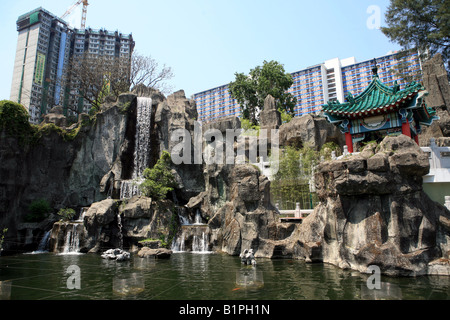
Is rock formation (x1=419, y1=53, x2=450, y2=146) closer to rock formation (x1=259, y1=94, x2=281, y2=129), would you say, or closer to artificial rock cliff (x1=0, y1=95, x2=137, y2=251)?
rock formation (x1=259, y1=94, x2=281, y2=129)

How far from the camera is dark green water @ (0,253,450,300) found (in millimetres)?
8414

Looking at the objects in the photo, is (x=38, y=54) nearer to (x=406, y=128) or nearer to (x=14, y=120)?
(x=14, y=120)

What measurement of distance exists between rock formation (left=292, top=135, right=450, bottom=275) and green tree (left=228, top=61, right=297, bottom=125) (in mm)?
27161

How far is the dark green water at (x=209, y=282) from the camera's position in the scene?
8.41 meters

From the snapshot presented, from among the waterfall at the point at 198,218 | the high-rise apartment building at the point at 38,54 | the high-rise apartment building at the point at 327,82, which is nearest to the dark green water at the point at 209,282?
the waterfall at the point at 198,218

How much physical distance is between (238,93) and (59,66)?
51794mm

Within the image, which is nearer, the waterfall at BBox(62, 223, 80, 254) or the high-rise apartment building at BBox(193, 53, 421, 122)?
the waterfall at BBox(62, 223, 80, 254)

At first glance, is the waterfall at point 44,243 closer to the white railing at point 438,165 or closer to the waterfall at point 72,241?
the waterfall at point 72,241

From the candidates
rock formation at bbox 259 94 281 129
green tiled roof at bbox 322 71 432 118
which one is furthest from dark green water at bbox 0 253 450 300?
rock formation at bbox 259 94 281 129

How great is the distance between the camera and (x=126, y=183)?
23.2 metres

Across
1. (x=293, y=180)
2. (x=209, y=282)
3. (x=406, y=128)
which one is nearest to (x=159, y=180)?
(x=293, y=180)

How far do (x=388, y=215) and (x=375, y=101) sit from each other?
8.80 m
